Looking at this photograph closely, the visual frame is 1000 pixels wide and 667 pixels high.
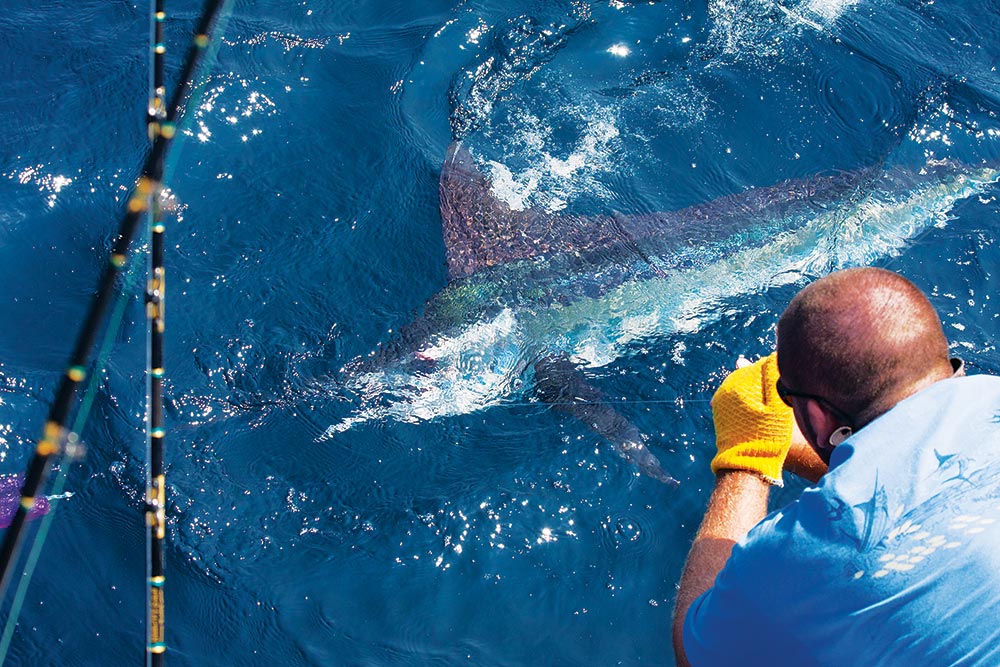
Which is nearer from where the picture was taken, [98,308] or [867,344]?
[867,344]

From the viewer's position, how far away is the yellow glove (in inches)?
100

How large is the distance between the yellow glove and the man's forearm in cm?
4

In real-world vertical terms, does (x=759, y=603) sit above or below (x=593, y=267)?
above

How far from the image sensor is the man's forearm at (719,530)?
2320 mm

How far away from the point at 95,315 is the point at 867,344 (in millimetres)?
1700

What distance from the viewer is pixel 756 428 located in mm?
2568

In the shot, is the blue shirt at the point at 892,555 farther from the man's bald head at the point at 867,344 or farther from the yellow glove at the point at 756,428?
the yellow glove at the point at 756,428

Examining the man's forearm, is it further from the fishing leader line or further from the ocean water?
the fishing leader line

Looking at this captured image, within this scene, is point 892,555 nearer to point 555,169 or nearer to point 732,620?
point 732,620

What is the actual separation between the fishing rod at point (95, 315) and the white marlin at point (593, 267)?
2354mm

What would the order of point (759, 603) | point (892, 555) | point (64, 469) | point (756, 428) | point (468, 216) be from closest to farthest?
point (892, 555), point (759, 603), point (756, 428), point (64, 469), point (468, 216)

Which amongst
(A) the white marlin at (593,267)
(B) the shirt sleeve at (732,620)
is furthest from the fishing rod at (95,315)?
(A) the white marlin at (593,267)

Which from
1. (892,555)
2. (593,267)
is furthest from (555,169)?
(892,555)

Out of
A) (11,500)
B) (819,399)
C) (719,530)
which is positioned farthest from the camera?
(11,500)
